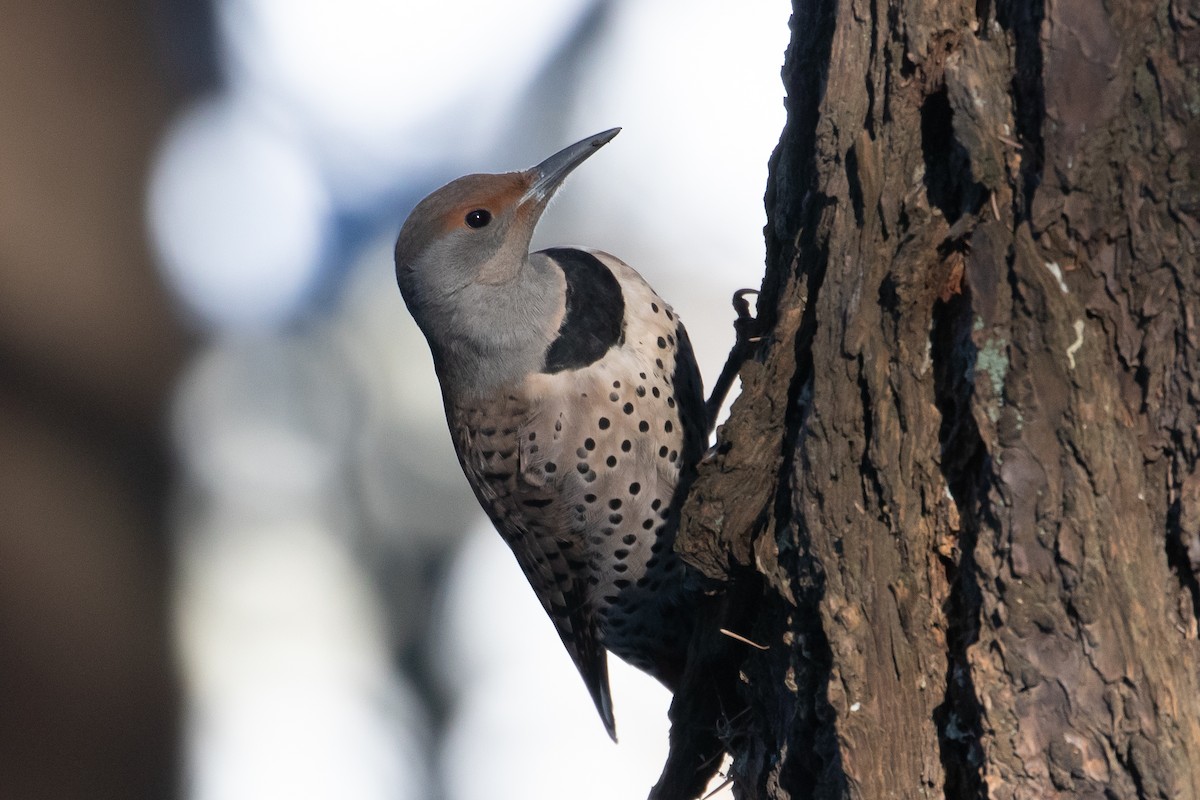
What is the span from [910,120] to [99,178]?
2.63 meters

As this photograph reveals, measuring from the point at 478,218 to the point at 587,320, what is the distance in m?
0.44

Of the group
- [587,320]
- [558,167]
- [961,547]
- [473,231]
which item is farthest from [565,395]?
[961,547]

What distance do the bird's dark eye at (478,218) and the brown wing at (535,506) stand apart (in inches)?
19.3

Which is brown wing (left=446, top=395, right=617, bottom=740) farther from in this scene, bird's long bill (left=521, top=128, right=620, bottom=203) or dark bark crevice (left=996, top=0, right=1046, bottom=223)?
dark bark crevice (left=996, top=0, right=1046, bottom=223)

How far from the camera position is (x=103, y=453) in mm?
3398

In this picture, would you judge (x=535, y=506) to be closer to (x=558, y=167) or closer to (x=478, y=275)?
(x=478, y=275)

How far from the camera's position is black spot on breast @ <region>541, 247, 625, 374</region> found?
2.93m

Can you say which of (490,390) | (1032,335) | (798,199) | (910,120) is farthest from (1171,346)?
(490,390)

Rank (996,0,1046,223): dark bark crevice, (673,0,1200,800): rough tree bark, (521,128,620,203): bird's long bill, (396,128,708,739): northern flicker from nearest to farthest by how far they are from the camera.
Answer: (673,0,1200,800): rough tree bark
(996,0,1046,223): dark bark crevice
(396,128,708,739): northern flicker
(521,128,620,203): bird's long bill

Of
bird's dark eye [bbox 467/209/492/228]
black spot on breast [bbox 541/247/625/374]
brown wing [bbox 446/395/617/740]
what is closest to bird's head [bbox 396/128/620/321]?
bird's dark eye [bbox 467/209/492/228]

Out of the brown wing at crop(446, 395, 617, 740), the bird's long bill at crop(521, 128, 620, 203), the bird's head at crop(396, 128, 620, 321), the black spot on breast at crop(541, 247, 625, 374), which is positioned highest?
the bird's long bill at crop(521, 128, 620, 203)

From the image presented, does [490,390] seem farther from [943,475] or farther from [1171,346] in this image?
[1171,346]

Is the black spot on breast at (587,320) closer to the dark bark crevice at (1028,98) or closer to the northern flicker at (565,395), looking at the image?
the northern flicker at (565,395)

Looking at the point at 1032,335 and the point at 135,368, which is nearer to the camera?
the point at 1032,335
